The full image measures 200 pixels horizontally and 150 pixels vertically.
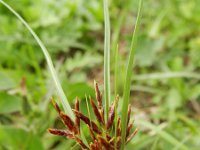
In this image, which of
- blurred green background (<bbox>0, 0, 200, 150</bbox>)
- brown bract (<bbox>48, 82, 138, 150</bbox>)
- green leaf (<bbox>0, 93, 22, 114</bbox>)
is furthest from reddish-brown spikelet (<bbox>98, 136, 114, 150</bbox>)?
green leaf (<bbox>0, 93, 22, 114</bbox>)

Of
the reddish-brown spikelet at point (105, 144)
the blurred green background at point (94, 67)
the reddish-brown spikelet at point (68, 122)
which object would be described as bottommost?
the blurred green background at point (94, 67)

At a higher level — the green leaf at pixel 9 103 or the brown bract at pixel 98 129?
the brown bract at pixel 98 129

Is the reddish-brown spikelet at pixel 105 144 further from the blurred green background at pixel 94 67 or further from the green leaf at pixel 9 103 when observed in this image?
the green leaf at pixel 9 103

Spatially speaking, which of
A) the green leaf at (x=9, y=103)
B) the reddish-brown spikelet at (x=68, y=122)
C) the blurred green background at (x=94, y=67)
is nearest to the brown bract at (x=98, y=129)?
the reddish-brown spikelet at (x=68, y=122)

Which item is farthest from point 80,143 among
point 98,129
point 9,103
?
point 9,103

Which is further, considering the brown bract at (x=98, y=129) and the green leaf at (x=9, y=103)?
the green leaf at (x=9, y=103)

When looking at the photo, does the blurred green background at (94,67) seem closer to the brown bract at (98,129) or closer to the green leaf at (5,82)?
the green leaf at (5,82)

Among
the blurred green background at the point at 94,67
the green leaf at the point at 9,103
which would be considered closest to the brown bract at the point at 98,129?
the blurred green background at the point at 94,67

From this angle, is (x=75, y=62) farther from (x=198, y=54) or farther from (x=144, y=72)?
(x=198, y=54)
